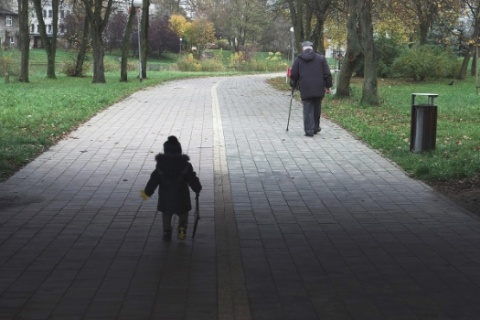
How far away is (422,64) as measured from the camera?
37500 millimetres

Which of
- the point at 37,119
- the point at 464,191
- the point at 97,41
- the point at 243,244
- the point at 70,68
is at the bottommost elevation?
the point at 243,244

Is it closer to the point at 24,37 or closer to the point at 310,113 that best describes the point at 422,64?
the point at 24,37

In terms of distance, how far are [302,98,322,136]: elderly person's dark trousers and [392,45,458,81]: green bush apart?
2488 cm

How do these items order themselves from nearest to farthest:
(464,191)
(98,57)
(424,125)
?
(464,191)
(424,125)
(98,57)

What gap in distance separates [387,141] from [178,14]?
260 feet

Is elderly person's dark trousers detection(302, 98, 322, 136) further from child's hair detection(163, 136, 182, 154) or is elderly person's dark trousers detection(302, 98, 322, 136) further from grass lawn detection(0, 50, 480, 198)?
child's hair detection(163, 136, 182, 154)

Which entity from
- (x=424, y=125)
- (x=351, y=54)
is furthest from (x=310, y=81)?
(x=351, y=54)

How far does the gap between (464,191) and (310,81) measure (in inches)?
226

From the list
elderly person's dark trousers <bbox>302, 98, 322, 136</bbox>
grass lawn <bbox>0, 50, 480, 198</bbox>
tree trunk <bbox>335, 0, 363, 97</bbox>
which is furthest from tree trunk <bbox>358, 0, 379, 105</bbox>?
elderly person's dark trousers <bbox>302, 98, 322, 136</bbox>

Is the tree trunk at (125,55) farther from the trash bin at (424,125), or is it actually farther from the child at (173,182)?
the child at (173,182)

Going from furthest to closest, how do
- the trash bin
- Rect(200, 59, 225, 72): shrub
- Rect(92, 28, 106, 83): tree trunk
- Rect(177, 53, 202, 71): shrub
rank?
Rect(200, 59, 225, 72): shrub, Rect(177, 53, 202, 71): shrub, Rect(92, 28, 106, 83): tree trunk, the trash bin

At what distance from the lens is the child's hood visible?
21.0ft

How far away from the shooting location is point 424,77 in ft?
127

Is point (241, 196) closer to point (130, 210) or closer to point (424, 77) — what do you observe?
point (130, 210)
